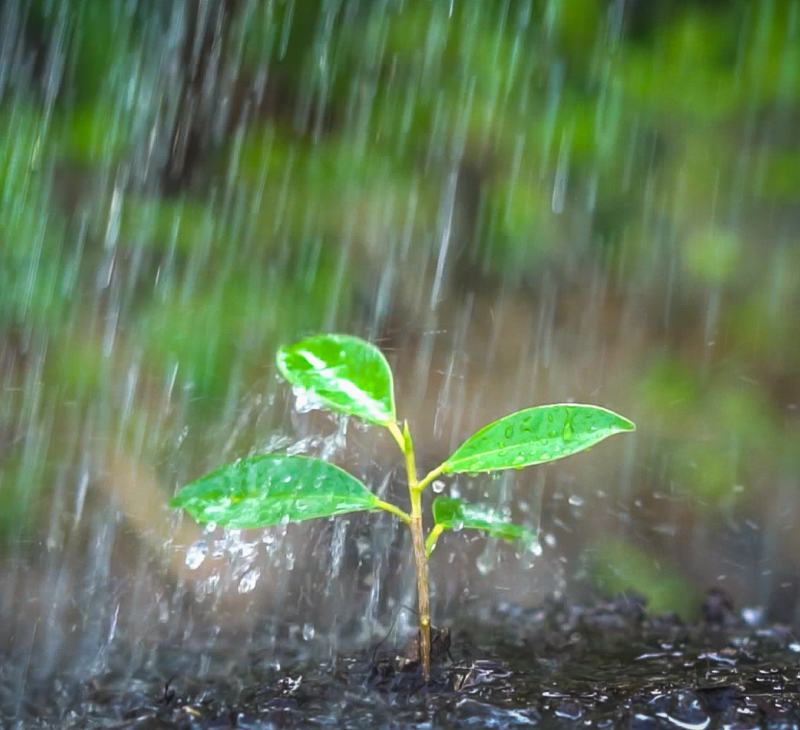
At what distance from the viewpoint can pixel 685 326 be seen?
153cm

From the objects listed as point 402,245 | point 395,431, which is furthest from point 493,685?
point 402,245

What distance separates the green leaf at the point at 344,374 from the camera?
594mm

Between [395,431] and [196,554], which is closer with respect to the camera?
[395,431]

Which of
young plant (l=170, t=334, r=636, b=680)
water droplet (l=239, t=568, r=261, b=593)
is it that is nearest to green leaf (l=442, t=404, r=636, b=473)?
young plant (l=170, t=334, r=636, b=680)

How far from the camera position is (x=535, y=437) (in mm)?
583

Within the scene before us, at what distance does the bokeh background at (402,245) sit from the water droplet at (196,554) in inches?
2.2

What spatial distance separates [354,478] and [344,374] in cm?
8

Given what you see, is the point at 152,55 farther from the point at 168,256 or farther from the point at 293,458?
the point at 293,458

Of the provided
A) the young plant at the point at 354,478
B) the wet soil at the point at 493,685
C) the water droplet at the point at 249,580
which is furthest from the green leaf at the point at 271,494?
the water droplet at the point at 249,580

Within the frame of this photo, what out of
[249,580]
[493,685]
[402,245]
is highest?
[402,245]

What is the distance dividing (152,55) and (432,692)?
4.32ft

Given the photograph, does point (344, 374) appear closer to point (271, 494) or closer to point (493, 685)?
point (271, 494)

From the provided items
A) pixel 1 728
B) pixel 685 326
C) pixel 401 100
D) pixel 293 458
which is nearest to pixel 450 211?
pixel 401 100

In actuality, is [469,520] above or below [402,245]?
below
